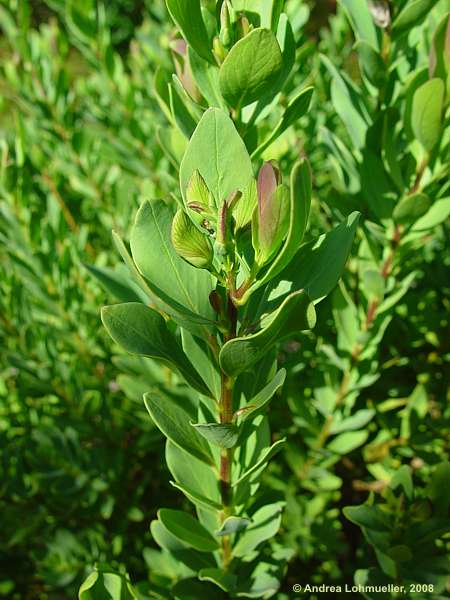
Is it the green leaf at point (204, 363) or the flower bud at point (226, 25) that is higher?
the flower bud at point (226, 25)

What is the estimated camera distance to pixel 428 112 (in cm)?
69

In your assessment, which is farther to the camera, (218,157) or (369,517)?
(369,517)

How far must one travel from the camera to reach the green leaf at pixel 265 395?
521 mm

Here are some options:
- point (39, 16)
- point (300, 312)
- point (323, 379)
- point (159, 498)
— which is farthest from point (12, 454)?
point (39, 16)

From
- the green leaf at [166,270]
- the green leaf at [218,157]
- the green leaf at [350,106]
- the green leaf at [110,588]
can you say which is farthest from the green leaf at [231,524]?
the green leaf at [350,106]

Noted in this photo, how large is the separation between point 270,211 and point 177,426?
25 centimetres

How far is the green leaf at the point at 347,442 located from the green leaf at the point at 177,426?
43 centimetres

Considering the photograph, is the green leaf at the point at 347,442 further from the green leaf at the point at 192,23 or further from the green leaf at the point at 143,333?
the green leaf at the point at 192,23

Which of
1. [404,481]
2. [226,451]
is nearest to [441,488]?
[404,481]

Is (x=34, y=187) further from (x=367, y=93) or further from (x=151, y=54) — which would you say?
(x=367, y=93)

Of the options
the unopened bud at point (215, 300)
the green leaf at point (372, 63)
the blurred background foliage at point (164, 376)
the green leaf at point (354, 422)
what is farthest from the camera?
the green leaf at point (354, 422)

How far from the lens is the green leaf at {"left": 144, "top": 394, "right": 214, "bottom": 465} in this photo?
1.88 ft

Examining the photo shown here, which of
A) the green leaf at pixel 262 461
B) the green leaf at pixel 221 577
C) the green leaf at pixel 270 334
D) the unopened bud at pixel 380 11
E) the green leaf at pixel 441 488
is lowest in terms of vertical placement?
the green leaf at pixel 441 488

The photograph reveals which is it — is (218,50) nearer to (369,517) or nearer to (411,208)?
(411,208)
